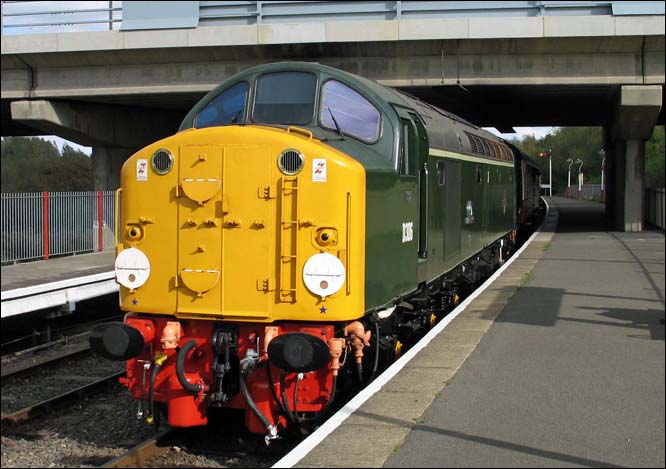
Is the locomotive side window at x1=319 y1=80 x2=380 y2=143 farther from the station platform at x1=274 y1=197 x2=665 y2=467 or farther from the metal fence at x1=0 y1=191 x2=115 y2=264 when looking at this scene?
the metal fence at x1=0 y1=191 x2=115 y2=264

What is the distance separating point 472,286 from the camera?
13.6 meters

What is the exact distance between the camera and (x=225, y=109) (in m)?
7.37

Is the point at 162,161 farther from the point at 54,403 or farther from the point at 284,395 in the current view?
the point at 54,403

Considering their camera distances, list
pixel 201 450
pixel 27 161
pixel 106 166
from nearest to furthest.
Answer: pixel 27 161, pixel 201 450, pixel 106 166

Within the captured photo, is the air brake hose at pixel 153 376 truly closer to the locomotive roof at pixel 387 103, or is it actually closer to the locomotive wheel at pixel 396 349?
the locomotive roof at pixel 387 103

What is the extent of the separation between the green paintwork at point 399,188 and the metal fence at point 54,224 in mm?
9222

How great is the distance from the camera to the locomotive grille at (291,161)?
19.9ft

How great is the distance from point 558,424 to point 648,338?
3.00m

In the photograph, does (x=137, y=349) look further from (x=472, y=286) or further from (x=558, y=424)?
(x=472, y=286)

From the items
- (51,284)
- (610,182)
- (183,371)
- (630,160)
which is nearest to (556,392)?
(183,371)

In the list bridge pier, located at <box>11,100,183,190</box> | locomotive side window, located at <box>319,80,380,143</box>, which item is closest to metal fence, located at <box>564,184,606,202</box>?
bridge pier, located at <box>11,100,183,190</box>

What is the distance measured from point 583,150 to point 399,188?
4807cm

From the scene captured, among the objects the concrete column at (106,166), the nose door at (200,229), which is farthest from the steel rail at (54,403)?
the concrete column at (106,166)

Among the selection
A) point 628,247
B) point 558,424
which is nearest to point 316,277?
point 558,424
